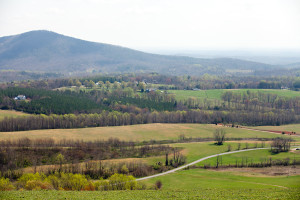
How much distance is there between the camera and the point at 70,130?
300ft

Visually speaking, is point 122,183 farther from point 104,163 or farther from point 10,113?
point 10,113

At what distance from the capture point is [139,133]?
92.4m

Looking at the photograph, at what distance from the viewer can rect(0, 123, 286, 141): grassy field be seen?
3297 inches

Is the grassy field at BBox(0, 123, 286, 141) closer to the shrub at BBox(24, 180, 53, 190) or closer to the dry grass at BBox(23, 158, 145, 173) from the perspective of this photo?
the dry grass at BBox(23, 158, 145, 173)

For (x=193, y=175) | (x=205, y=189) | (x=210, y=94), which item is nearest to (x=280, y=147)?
(x=193, y=175)

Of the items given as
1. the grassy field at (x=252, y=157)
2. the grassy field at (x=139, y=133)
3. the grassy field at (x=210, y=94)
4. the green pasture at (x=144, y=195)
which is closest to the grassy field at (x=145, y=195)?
the green pasture at (x=144, y=195)

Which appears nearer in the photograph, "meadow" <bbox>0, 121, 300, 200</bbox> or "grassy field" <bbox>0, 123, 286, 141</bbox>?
"meadow" <bbox>0, 121, 300, 200</bbox>

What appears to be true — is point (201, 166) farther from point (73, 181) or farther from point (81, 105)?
point (81, 105)

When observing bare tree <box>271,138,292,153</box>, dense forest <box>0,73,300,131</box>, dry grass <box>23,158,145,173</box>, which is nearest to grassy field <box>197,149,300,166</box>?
bare tree <box>271,138,292,153</box>

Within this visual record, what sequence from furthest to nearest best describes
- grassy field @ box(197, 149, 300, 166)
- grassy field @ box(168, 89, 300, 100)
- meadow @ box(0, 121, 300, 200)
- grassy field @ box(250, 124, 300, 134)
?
grassy field @ box(168, 89, 300, 100)
grassy field @ box(250, 124, 300, 134)
grassy field @ box(197, 149, 300, 166)
meadow @ box(0, 121, 300, 200)

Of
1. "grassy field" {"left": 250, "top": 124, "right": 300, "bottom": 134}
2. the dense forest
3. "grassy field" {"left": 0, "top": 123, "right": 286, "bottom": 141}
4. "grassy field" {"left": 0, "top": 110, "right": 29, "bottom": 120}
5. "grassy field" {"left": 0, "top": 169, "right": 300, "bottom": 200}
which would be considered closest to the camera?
"grassy field" {"left": 0, "top": 169, "right": 300, "bottom": 200}

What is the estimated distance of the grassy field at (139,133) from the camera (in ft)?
275

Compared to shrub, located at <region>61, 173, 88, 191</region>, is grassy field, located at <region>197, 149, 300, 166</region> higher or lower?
lower

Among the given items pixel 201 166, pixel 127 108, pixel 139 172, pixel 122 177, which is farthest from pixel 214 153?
pixel 127 108
